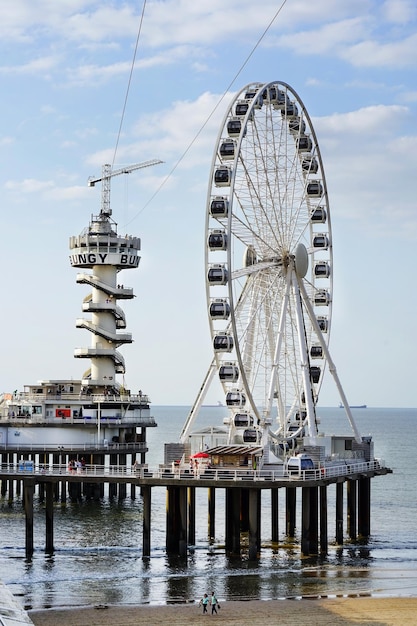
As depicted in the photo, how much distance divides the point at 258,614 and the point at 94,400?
157 feet

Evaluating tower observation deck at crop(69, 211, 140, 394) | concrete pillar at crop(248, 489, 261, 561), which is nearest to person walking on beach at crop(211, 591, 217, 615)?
concrete pillar at crop(248, 489, 261, 561)

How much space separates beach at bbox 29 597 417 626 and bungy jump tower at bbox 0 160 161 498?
39.8 meters

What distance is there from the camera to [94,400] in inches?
3819

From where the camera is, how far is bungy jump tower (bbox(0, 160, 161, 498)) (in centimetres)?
9350

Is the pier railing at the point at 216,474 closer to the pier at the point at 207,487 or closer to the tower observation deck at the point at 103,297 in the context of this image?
the pier at the point at 207,487

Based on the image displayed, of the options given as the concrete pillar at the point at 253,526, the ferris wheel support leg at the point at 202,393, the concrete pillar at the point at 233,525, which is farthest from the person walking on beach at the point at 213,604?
the ferris wheel support leg at the point at 202,393

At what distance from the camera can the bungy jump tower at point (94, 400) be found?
93500 millimetres

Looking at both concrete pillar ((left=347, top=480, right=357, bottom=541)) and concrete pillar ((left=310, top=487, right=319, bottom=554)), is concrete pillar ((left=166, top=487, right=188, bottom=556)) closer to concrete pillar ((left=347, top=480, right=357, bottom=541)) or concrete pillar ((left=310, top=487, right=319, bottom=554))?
concrete pillar ((left=310, top=487, right=319, bottom=554))

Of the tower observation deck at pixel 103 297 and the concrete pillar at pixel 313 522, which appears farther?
the tower observation deck at pixel 103 297

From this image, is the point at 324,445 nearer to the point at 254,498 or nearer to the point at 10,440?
the point at 254,498

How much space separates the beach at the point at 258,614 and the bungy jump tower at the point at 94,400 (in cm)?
3983

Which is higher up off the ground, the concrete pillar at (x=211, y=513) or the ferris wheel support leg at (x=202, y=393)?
the ferris wheel support leg at (x=202, y=393)

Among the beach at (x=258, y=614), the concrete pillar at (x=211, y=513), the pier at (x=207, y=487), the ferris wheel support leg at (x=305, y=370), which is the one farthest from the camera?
the concrete pillar at (x=211, y=513)

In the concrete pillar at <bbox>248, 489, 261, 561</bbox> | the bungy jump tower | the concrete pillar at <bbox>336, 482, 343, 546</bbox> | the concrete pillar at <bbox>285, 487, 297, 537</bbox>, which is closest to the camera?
the concrete pillar at <bbox>248, 489, 261, 561</bbox>
